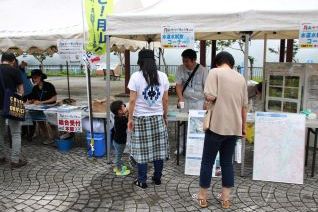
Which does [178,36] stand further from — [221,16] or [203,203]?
[203,203]

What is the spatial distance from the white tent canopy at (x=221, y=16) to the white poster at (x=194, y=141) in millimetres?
1151

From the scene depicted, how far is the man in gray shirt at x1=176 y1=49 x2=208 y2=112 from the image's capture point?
5.36 m

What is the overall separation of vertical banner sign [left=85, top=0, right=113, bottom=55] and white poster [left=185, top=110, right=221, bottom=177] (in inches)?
66.8

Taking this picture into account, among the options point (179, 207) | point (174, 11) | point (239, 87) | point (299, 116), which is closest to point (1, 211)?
point (179, 207)

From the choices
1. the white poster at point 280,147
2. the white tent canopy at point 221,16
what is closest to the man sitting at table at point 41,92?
the white tent canopy at point 221,16

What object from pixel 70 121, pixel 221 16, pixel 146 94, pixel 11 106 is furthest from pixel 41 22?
pixel 221 16

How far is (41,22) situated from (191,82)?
Result: 3438 mm

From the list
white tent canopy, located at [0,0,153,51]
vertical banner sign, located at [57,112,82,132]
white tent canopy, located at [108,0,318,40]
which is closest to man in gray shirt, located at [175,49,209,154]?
white tent canopy, located at [108,0,318,40]

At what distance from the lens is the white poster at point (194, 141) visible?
4.80m

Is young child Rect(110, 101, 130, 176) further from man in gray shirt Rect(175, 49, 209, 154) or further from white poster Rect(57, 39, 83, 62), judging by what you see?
white poster Rect(57, 39, 83, 62)

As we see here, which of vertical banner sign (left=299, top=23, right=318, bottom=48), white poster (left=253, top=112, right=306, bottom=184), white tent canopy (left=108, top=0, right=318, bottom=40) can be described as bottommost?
white poster (left=253, top=112, right=306, bottom=184)

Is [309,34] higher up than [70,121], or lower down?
higher up

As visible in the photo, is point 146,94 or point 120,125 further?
point 120,125

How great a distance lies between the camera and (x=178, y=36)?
15.0 ft
